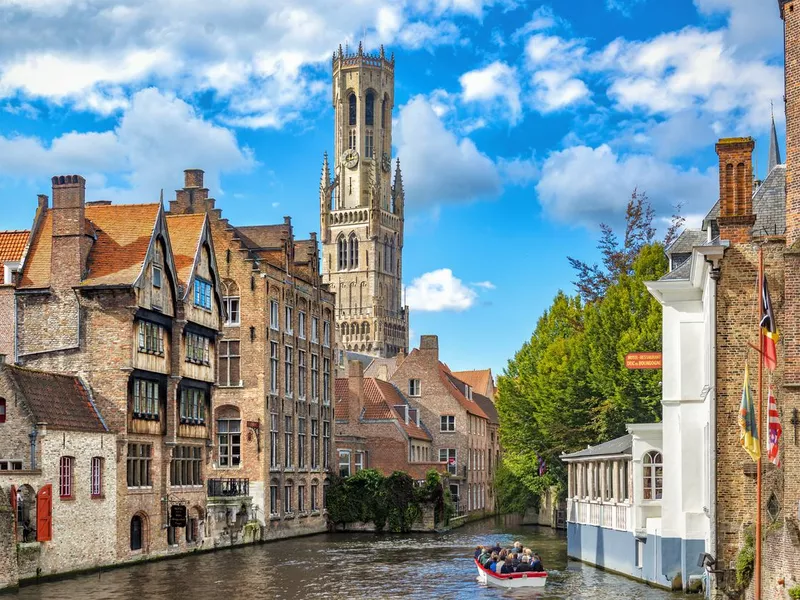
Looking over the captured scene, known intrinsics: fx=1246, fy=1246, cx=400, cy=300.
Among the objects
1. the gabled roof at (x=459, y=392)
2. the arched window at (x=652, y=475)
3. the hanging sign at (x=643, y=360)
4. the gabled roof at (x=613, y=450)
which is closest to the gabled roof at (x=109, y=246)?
the gabled roof at (x=613, y=450)

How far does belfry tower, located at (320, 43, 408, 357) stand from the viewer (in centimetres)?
17838

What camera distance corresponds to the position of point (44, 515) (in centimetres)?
3738

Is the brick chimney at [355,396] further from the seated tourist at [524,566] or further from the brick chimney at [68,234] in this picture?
the seated tourist at [524,566]

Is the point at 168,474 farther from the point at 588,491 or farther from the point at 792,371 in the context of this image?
the point at 792,371

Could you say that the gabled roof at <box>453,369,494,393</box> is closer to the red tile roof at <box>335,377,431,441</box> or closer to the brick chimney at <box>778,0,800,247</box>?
the red tile roof at <box>335,377,431,441</box>

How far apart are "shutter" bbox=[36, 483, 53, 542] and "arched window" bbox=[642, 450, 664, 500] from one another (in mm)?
17803

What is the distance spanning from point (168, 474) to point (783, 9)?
28.1 meters

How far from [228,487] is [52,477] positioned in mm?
20596

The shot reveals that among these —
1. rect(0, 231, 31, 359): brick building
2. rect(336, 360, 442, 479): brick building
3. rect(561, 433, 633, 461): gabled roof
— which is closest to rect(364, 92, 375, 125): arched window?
rect(336, 360, 442, 479): brick building

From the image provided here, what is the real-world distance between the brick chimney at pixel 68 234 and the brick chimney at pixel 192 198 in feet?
57.1

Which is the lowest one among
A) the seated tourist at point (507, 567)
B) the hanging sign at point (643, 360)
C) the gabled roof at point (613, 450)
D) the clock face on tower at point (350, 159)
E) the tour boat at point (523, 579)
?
the tour boat at point (523, 579)

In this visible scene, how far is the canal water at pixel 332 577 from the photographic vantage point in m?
35.1

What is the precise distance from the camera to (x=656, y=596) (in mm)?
32625

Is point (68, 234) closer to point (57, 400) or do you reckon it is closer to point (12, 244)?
point (12, 244)
